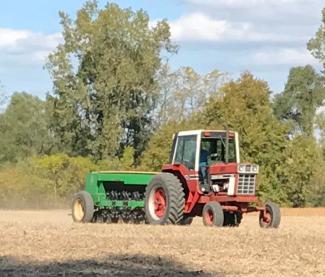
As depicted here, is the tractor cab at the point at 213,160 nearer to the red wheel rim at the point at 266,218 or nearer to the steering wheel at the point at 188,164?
the steering wheel at the point at 188,164

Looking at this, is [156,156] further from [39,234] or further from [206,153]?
[39,234]

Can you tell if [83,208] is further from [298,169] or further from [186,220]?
[298,169]

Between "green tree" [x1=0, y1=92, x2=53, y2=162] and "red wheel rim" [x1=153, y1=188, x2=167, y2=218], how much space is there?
5477 cm

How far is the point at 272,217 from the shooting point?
21234 millimetres

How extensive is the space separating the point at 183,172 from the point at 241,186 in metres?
1.54

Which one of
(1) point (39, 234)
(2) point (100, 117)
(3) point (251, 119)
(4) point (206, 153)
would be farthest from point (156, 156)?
(1) point (39, 234)

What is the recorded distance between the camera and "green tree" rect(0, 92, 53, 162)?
3063 inches

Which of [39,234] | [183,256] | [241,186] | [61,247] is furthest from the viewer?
[241,186]

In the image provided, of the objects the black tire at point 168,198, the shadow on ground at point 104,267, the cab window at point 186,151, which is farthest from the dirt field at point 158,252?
the cab window at point 186,151

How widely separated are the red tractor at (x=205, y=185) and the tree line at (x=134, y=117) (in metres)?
21.2

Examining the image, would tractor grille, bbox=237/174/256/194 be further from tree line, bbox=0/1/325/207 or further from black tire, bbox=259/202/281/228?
tree line, bbox=0/1/325/207

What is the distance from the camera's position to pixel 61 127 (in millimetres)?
57375

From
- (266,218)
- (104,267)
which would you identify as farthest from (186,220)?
(104,267)

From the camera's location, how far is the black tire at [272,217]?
832 inches
